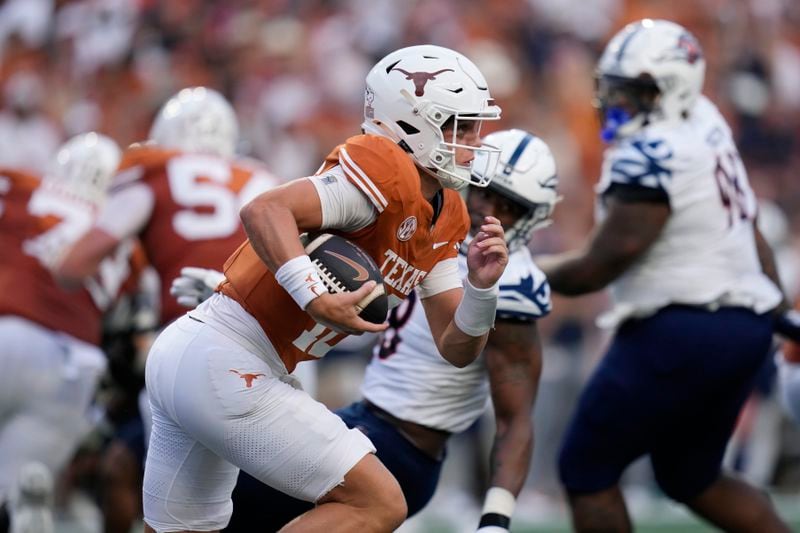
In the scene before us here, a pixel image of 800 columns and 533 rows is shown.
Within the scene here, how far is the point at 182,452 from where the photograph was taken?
11.8ft

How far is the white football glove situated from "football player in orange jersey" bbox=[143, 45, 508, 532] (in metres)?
0.66

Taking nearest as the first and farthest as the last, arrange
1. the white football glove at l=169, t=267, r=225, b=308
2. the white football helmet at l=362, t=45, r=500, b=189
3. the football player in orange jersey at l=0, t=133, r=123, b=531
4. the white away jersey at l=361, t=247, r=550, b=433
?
the white football helmet at l=362, t=45, r=500, b=189 → the white away jersey at l=361, t=247, r=550, b=433 → the white football glove at l=169, t=267, r=225, b=308 → the football player in orange jersey at l=0, t=133, r=123, b=531

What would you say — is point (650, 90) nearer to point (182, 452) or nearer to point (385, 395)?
point (385, 395)

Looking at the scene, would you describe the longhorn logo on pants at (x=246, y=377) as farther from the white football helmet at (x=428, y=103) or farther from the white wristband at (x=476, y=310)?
the white football helmet at (x=428, y=103)

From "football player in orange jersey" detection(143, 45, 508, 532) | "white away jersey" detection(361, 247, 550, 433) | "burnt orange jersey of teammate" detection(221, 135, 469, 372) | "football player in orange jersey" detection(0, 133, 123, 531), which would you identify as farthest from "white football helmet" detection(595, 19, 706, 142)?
"football player in orange jersey" detection(0, 133, 123, 531)

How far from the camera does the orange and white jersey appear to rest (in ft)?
18.6

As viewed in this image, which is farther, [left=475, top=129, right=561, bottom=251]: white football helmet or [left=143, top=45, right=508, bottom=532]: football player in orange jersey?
[left=475, top=129, right=561, bottom=251]: white football helmet

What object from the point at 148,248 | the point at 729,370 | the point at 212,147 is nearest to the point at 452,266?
the point at 729,370

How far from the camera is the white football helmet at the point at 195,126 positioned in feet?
18.7

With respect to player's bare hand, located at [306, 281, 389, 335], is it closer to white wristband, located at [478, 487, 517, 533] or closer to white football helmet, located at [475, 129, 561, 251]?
white wristband, located at [478, 487, 517, 533]

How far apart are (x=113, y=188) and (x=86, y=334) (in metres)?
0.84

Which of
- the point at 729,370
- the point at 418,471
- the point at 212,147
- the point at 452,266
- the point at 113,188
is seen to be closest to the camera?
the point at 452,266

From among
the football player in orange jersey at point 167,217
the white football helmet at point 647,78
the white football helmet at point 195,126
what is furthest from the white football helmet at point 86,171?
the white football helmet at point 647,78

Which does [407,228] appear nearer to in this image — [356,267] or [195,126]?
[356,267]
